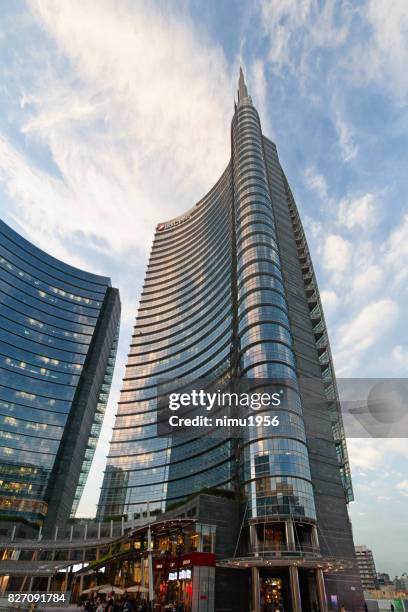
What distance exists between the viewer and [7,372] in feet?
442

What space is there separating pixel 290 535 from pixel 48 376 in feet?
367

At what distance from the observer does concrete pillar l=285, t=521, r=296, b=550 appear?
180ft

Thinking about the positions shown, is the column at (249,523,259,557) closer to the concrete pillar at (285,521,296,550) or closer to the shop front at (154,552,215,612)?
the concrete pillar at (285,521,296,550)

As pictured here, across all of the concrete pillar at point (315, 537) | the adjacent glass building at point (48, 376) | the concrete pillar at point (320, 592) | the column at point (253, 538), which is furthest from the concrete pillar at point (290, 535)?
the adjacent glass building at point (48, 376)

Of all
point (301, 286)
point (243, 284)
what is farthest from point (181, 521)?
point (301, 286)

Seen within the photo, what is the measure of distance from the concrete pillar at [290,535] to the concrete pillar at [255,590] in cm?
560

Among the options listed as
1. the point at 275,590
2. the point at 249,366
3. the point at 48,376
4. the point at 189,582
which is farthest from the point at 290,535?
the point at 48,376

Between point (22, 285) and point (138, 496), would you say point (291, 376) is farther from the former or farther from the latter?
point (22, 285)

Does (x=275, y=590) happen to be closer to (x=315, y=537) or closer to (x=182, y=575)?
(x=315, y=537)

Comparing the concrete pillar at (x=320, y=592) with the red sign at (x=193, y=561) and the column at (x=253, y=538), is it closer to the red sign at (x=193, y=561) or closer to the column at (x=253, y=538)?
the column at (x=253, y=538)

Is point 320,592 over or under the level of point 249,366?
under

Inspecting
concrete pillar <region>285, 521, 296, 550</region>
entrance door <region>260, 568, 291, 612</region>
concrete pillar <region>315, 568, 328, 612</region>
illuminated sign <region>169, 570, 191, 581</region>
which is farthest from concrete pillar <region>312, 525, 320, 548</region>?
illuminated sign <region>169, 570, 191, 581</region>

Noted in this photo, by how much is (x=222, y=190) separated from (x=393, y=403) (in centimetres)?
15555

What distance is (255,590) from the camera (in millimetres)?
51406
